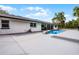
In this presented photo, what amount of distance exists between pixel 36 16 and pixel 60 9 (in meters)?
1.97

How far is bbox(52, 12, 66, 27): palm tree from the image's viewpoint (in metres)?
9.71

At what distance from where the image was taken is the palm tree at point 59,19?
971 centimetres

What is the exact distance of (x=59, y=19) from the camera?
10.2 m

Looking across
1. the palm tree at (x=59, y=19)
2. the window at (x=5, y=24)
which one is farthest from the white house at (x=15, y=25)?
the palm tree at (x=59, y=19)

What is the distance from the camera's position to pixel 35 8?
Answer: 9.86 metres

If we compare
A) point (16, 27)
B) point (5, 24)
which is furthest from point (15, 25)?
point (5, 24)

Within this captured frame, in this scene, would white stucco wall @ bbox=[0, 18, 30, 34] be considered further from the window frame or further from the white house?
the window frame

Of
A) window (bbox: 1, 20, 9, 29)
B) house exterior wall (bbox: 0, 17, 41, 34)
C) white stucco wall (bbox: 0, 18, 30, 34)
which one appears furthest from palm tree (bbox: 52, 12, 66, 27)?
window (bbox: 1, 20, 9, 29)

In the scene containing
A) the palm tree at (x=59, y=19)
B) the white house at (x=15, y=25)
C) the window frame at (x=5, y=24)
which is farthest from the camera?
the window frame at (x=5, y=24)

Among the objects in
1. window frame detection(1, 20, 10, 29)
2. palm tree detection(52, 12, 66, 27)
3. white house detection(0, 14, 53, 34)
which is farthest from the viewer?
window frame detection(1, 20, 10, 29)

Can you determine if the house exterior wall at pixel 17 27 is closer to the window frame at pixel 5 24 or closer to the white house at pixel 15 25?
the white house at pixel 15 25
